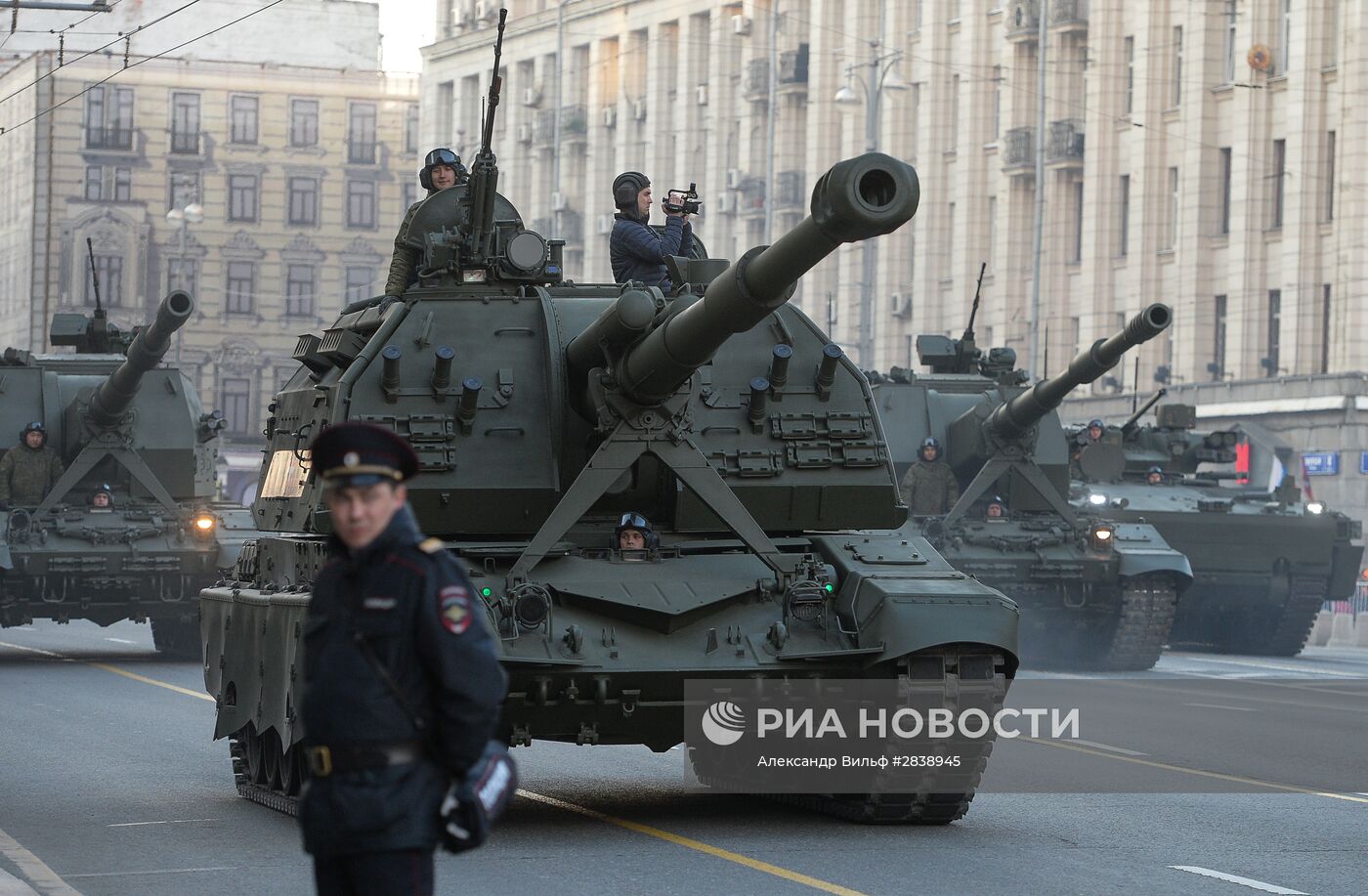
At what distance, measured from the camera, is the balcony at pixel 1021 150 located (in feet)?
172

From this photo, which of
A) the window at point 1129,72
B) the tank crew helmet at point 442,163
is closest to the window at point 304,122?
the window at point 1129,72

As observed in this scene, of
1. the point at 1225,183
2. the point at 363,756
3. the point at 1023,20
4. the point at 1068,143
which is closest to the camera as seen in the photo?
the point at 363,756

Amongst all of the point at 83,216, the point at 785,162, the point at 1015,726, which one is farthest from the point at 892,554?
the point at 83,216

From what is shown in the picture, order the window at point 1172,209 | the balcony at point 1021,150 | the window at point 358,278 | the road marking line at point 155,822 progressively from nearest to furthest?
the road marking line at point 155,822 < the window at point 1172,209 < the balcony at point 1021,150 < the window at point 358,278

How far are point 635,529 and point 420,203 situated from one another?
244cm

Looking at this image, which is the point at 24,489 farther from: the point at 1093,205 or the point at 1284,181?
the point at 1093,205

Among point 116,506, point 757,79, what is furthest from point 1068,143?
point 116,506

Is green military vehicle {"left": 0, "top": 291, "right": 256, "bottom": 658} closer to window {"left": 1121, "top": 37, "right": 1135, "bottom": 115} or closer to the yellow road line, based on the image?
the yellow road line

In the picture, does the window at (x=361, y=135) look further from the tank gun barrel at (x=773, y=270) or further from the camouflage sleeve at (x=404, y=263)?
the tank gun barrel at (x=773, y=270)

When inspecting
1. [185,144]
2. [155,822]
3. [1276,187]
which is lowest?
[155,822]

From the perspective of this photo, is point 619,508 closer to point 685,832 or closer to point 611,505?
point 611,505

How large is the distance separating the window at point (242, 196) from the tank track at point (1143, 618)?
57376 millimetres

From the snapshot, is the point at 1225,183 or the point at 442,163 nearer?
the point at 442,163

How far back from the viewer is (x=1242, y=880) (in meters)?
10.2
